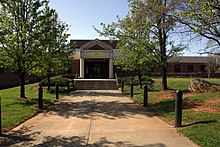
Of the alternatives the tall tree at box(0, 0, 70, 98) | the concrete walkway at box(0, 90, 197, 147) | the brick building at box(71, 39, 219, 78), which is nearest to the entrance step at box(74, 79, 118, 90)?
the brick building at box(71, 39, 219, 78)

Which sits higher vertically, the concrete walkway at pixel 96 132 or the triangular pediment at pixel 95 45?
the triangular pediment at pixel 95 45

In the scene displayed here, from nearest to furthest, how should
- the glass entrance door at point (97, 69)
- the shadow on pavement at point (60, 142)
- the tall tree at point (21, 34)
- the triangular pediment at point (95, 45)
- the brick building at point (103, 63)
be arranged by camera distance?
the shadow on pavement at point (60, 142), the tall tree at point (21, 34), the brick building at point (103, 63), the triangular pediment at point (95, 45), the glass entrance door at point (97, 69)

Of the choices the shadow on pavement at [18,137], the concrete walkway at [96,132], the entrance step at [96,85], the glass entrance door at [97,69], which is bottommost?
the shadow on pavement at [18,137]

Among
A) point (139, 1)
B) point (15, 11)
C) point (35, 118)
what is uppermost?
point (139, 1)

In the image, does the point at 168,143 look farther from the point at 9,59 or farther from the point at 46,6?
the point at 46,6

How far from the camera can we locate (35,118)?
9648 mm

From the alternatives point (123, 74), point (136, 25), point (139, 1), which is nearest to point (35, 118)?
point (136, 25)

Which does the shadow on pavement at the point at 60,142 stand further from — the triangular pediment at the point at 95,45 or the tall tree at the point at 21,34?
the triangular pediment at the point at 95,45

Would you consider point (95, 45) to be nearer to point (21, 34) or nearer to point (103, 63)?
point (103, 63)

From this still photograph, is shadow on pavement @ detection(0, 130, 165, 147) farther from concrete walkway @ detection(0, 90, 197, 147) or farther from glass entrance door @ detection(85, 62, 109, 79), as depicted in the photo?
glass entrance door @ detection(85, 62, 109, 79)

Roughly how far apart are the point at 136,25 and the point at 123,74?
25.5 m

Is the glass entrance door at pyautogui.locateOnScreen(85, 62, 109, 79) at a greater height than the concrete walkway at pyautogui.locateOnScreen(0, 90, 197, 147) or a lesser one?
greater

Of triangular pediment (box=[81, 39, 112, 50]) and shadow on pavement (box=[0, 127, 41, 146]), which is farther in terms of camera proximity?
triangular pediment (box=[81, 39, 112, 50])

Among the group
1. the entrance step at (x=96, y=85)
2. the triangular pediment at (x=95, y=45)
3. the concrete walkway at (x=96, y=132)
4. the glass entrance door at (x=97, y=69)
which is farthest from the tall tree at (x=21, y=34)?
the glass entrance door at (x=97, y=69)
